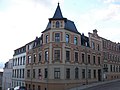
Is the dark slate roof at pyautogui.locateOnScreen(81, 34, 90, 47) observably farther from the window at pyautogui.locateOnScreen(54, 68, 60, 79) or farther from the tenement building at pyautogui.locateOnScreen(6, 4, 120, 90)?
the window at pyautogui.locateOnScreen(54, 68, 60, 79)

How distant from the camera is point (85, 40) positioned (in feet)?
139

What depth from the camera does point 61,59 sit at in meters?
34.7

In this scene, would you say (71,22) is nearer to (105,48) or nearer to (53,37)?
(53,37)

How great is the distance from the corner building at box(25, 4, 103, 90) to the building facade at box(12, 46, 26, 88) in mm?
6386

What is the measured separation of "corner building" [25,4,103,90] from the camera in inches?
1361

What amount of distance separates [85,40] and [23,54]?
19.1 meters

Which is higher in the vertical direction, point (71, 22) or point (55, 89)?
point (71, 22)

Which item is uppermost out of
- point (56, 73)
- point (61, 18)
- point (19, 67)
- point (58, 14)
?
point (58, 14)

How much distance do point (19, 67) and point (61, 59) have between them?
22.5 metres

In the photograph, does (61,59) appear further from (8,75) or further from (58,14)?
(8,75)

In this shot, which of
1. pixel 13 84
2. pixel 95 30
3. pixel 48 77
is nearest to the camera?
pixel 48 77

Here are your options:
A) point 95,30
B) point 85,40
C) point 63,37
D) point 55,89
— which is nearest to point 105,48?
point 95,30

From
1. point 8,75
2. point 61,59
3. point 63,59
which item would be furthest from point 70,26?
point 8,75

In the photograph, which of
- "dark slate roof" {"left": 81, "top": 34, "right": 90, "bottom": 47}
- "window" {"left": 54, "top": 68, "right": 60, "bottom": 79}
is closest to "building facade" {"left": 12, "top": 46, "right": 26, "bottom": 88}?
"window" {"left": 54, "top": 68, "right": 60, "bottom": 79}
